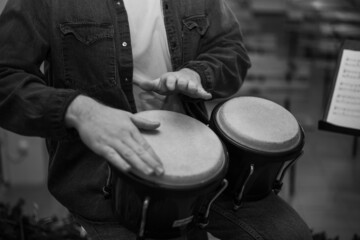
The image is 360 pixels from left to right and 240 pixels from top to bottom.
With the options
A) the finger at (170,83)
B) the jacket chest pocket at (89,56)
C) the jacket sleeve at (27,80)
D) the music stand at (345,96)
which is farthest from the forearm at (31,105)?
the music stand at (345,96)

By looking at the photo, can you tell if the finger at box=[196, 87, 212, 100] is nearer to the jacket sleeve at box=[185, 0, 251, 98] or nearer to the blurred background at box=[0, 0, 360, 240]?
the jacket sleeve at box=[185, 0, 251, 98]

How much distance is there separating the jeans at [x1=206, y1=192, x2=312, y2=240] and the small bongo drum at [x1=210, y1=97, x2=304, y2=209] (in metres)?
0.03

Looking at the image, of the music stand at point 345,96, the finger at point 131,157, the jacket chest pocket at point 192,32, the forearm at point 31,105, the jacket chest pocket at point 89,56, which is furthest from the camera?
the music stand at point 345,96

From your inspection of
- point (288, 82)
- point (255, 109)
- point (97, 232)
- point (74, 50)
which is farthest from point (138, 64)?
point (288, 82)

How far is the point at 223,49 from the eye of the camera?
4.18ft

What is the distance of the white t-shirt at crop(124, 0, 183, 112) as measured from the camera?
117 cm

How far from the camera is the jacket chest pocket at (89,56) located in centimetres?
109

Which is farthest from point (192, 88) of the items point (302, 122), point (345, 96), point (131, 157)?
point (302, 122)

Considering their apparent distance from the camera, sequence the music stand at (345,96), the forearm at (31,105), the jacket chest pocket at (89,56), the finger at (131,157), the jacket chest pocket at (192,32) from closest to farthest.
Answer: the finger at (131,157) → the forearm at (31,105) → the jacket chest pocket at (89,56) → the jacket chest pocket at (192,32) → the music stand at (345,96)

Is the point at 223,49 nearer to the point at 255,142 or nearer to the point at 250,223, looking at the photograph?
the point at 255,142

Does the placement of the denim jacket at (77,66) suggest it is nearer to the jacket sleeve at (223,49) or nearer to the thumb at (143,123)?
the jacket sleeve at (223,49)

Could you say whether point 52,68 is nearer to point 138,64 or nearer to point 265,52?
point 138,64

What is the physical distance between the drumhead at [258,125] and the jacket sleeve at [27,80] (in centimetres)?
39

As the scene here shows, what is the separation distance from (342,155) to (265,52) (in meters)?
1.32
